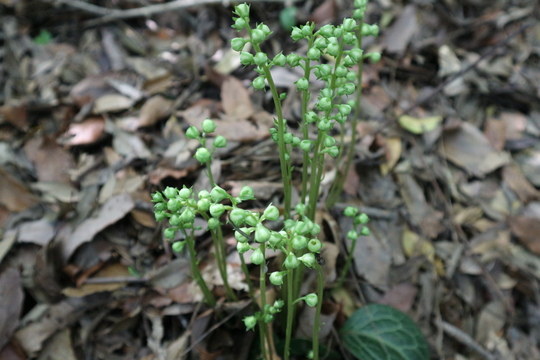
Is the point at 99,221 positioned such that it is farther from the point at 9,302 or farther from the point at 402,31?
the point at 402,31

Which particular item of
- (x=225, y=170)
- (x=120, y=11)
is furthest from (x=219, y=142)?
(x=120, y=11)

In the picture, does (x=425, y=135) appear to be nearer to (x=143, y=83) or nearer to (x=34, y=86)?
(x=143, y=83)

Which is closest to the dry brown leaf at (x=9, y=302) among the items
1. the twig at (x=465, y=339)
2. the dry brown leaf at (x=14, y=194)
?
the dry brown leaf at (x=14, y=194)

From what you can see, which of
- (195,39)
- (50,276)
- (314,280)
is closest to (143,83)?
(195,39)

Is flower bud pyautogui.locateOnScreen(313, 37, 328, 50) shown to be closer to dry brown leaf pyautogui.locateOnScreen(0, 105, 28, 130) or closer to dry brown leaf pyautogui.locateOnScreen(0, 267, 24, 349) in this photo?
dry brown leaf pyautogui.locateOnScreen(0, 267, 24, 349)

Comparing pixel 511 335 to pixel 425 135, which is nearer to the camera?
pixel 511 335

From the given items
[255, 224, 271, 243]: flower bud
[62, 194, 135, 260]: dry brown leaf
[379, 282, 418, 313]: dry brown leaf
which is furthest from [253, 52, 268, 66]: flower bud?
[379, 282, 418, 313]: dry brown leaf
